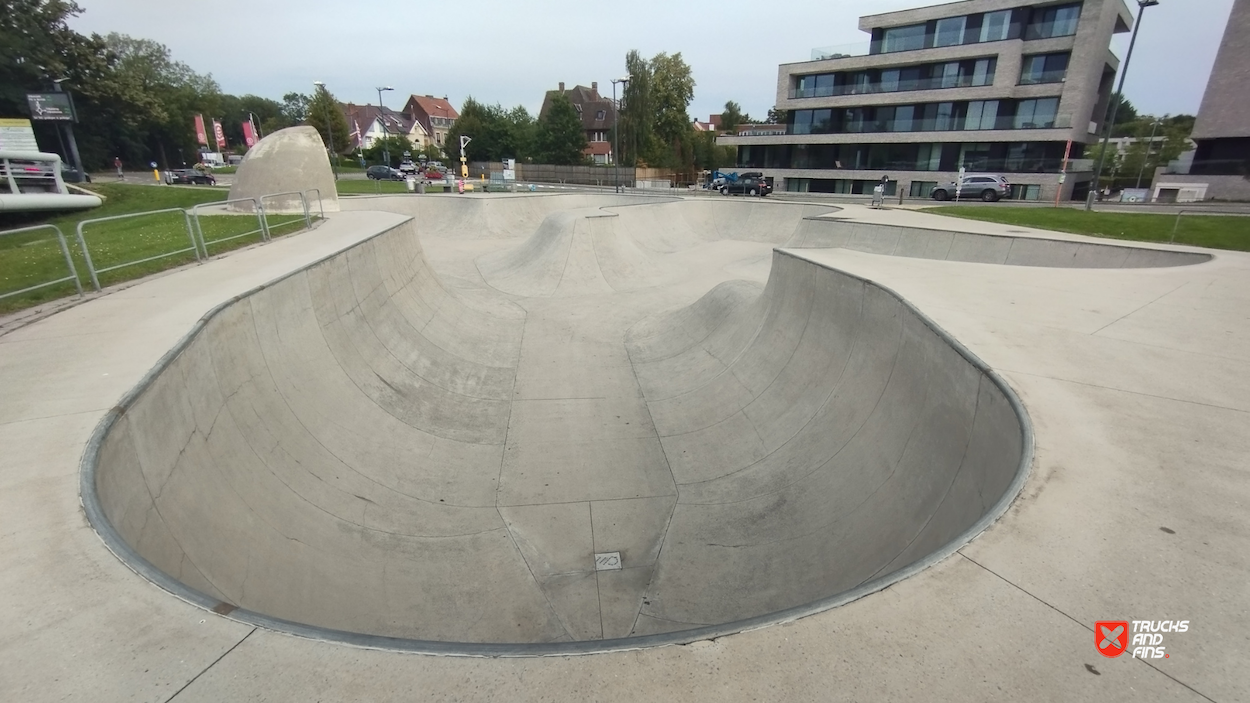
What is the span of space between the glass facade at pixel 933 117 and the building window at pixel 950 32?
4412mm

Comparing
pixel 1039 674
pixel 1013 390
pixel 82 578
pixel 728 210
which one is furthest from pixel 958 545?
pixel 728 210

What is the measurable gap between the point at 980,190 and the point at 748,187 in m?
14.8

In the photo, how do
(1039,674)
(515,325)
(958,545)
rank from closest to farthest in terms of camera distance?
1. (1039,674)
2. (958,545)
3. (515,325)

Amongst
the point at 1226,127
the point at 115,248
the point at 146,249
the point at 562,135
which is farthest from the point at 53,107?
the point at 1226,127

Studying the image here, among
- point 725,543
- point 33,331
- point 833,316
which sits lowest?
point 725,543

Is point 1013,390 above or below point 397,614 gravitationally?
above

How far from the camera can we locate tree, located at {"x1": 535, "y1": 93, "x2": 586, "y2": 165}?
6381cm

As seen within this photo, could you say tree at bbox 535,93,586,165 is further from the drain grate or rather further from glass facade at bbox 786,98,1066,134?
the drain grate

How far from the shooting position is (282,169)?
20156mm

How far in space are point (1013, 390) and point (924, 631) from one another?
299 centimetres

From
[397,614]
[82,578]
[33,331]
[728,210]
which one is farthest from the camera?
[728,210]

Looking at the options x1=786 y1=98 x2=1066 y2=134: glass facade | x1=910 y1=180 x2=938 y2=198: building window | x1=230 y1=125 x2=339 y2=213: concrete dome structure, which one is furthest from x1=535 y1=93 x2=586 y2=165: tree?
x1=230 y1=125 x2=339 y2=213: concrete dome structure

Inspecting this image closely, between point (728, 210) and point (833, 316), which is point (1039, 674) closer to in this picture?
point (833, 316)

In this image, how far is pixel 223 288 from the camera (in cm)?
782
